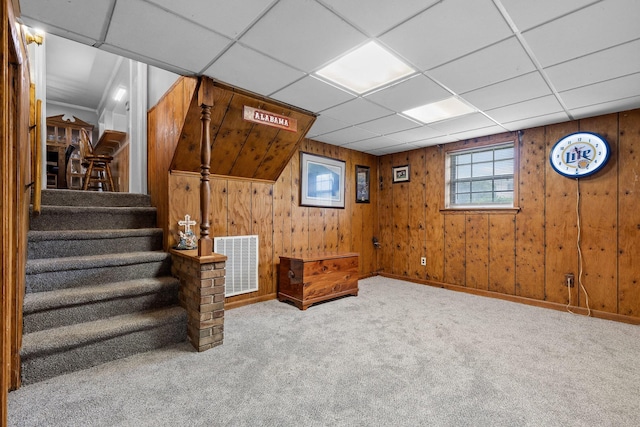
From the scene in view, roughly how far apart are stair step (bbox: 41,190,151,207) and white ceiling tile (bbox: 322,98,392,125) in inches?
94.7

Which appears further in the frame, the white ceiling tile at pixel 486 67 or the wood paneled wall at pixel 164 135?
the wood paneled wall at pixel 164 135

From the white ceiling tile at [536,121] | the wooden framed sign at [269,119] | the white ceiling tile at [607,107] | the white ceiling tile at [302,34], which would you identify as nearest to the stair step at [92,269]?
the wooden framed sign at [269,119]

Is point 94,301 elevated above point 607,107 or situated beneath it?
situated beneath

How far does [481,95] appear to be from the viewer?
2732mm

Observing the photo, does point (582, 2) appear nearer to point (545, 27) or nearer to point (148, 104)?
point (545, 27)

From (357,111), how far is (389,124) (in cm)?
62

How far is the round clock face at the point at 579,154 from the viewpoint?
317 centimetres

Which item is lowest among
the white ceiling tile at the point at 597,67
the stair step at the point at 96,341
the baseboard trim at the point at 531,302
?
the baseboard trim at the point at 531,302

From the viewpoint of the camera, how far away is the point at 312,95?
9.15 feet

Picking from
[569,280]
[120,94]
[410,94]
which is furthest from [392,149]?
[120,94]

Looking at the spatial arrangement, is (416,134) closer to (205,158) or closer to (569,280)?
(569,280)

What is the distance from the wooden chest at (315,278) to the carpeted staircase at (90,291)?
1359 millimetres

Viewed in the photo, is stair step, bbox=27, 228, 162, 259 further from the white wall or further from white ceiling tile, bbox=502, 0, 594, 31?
white ceiling tile, bbox=502, 0, 594, 31

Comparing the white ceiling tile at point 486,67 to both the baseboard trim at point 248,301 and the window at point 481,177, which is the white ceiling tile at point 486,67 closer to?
the window at point 481,177
